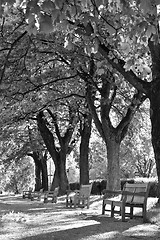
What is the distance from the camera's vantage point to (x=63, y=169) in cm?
2794

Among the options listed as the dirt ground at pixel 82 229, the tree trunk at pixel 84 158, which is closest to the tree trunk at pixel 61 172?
the tree trunk at pixel 84 158

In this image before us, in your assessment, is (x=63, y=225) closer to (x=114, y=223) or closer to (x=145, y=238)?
(x=114, y=223)

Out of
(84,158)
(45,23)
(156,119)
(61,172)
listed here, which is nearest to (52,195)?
(84,158)

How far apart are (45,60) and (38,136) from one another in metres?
18.5

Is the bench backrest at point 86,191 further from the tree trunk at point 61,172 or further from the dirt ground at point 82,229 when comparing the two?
the tree trunk at point 61,172

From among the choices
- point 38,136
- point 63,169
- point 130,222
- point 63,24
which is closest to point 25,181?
point 38,136

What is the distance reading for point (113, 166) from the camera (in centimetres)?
1812

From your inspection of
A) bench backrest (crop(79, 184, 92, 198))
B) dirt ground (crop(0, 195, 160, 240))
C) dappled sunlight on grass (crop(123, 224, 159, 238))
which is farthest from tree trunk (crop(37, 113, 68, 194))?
dappled sunlight on grass (crop(123, 224, 159, 238))

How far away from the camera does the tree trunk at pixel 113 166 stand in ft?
59.1

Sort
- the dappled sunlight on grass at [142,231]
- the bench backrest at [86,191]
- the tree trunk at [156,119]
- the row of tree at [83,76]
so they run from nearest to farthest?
the dappled sunlight on grass at [142,231] → the row of tree at [83,76] → the tree trunk at [156,119] → the bench backrest at [86,191]

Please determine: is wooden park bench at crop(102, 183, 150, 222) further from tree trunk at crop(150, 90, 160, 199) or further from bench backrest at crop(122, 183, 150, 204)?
tree trunk at crop(150, 90, 160, 199)

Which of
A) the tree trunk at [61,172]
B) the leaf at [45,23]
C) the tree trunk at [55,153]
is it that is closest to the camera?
the leaf at [45,23]

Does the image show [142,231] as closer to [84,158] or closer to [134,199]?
[134,199]

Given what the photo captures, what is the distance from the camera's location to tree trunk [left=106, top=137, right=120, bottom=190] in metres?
18.0
